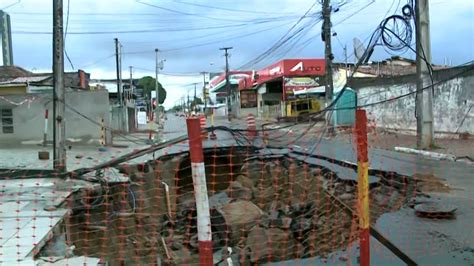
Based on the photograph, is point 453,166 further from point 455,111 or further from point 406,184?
point 455,111

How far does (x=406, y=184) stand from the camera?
11.3m

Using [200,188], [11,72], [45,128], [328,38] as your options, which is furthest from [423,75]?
[11,72]

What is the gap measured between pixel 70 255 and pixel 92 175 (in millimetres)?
6010

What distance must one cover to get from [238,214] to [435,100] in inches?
731

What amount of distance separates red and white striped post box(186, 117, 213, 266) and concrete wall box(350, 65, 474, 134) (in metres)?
14.4

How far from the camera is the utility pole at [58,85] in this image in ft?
50.3

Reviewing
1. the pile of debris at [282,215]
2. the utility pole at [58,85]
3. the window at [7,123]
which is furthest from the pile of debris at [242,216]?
the window at [7,123]

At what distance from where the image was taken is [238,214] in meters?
9.84

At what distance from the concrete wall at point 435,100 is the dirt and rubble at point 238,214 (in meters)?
7.21

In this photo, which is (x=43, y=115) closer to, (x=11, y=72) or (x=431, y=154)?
(x=11, y=72)

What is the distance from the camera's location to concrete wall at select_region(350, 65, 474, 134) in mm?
22812

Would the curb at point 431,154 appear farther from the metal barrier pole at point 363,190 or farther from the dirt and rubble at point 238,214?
the metal barrier pole at point 363,190

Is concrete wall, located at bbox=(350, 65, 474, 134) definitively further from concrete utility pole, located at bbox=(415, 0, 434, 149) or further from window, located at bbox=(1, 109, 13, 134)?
window, located at bbox=(1, 109, 13, 134)

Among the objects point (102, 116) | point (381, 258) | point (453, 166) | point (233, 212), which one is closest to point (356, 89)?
point (102, 116)
